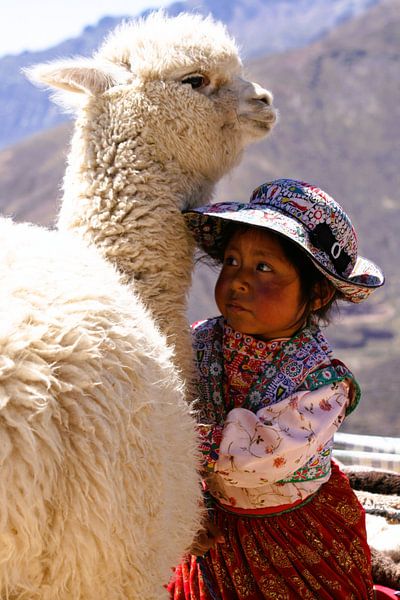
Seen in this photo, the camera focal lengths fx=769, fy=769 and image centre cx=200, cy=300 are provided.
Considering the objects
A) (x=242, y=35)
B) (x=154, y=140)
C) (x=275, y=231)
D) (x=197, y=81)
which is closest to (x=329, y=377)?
(x=275, y=231)

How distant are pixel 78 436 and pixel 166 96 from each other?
109cm

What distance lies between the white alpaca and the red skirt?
1.36 feet

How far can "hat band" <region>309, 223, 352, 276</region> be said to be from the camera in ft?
6.22

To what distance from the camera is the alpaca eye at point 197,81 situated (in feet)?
6.63

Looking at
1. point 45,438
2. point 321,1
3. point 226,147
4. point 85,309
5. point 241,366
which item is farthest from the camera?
point 321,1

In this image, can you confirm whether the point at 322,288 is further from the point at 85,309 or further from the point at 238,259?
the point at 85,309

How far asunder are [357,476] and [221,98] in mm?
1816

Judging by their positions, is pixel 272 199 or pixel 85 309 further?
pixel 272 199

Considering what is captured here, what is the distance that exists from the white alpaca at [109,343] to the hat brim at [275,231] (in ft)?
0.24

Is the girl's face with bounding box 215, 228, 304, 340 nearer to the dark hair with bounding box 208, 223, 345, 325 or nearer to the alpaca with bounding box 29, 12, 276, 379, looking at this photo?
the dark hair with bounding box 208, 223, 345, 325

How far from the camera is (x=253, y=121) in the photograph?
83.8 inches

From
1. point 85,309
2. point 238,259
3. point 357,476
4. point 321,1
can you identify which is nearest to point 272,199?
point 238,259

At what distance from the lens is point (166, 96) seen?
1.97 m

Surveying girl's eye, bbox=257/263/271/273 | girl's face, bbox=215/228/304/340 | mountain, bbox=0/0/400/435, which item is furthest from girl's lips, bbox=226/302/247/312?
mountain, bbox=0/0/400/435
